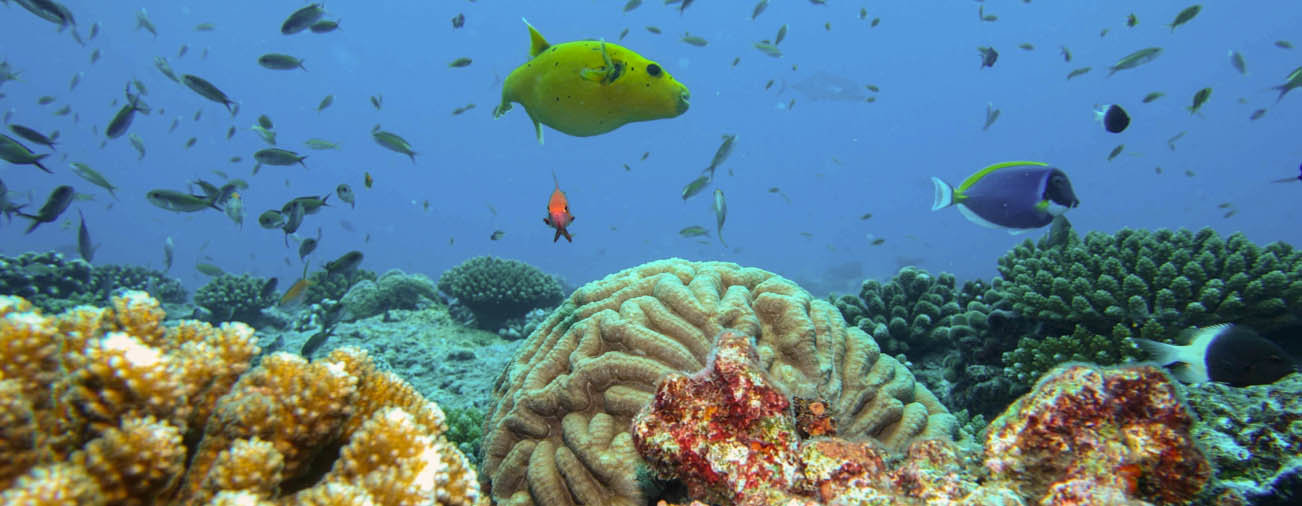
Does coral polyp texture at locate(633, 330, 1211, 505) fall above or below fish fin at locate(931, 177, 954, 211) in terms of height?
below

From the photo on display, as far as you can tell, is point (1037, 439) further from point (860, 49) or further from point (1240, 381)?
point (860, 49)

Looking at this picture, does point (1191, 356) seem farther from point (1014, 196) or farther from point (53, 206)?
point (53, 206)

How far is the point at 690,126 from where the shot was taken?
364ft

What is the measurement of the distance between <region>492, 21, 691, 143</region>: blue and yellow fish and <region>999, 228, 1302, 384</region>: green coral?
3629 mm

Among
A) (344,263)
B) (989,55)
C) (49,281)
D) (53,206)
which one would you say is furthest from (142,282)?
(989,55)

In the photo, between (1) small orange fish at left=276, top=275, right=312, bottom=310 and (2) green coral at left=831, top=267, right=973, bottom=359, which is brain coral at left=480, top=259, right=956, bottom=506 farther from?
(1) small orange fish at left=276, top=275, right=312, bottom=310

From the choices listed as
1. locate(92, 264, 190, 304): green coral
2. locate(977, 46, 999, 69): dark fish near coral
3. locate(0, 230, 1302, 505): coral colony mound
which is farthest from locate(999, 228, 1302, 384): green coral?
locate(92, 264, 190, 304): green coral

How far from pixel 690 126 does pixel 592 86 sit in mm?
111013

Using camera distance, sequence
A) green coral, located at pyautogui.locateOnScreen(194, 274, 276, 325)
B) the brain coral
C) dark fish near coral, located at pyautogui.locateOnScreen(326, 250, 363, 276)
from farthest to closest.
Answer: green coral, located at pyautogui.locateOnScreen(194, 274, 276, 325) → dark fish near coral, located at pyautogui.locateOnScreen(326, 250, 363, 276) → the brain coral

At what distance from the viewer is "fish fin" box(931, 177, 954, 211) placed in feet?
15.0

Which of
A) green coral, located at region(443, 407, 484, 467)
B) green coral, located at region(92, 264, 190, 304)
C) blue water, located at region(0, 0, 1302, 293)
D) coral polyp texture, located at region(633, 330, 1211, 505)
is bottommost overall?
coral polyp texture, located at region(633, 330, 1211, 505)

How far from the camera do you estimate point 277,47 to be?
88062 mm

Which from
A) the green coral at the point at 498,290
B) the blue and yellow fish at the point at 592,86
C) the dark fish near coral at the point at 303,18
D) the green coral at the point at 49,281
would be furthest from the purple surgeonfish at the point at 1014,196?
the green coral at the point at 49,281

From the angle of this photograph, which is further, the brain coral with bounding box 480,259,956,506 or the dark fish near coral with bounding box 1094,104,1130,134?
the dark fish near coral with bounding box 1094,104,1130,134
